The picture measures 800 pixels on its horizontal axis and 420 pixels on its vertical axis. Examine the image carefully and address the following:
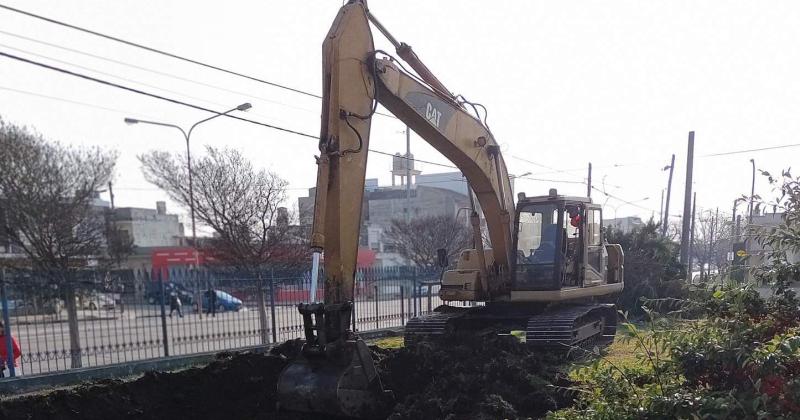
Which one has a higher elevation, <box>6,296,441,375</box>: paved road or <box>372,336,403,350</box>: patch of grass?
<box>6,296,441,375</box>: paved road

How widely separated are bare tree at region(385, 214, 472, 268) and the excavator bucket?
21212 millimetres

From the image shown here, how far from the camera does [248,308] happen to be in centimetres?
1338

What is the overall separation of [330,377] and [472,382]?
1.49 metres

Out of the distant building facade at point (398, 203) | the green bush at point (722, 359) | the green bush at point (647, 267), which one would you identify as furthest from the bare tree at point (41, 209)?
the distant building facade at point (398, 203)

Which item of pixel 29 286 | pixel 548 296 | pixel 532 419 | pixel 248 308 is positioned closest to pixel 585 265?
pixel 548 296

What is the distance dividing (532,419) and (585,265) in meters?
5.13

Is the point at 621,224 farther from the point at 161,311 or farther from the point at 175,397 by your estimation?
the point at 175,397

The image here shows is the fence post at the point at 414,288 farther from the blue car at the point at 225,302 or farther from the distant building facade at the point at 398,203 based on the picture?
the distant building facade at the point at 398,203

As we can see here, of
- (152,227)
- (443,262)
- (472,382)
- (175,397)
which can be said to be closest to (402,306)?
(443,262)

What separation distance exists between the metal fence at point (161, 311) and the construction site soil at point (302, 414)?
4.42 meters

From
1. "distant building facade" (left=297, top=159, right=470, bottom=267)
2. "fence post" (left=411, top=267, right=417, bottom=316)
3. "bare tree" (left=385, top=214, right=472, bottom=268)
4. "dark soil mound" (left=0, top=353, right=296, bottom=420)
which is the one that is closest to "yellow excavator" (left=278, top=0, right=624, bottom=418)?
"dark soil mound" (left=0, top=353, right=296, bottom=420)

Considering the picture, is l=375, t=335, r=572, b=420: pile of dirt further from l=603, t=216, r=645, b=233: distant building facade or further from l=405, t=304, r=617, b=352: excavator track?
l=603, t=216, r=645, b=233: distant building facade

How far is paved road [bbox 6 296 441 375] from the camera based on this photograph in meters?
11.3

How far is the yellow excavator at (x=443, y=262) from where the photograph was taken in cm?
567
